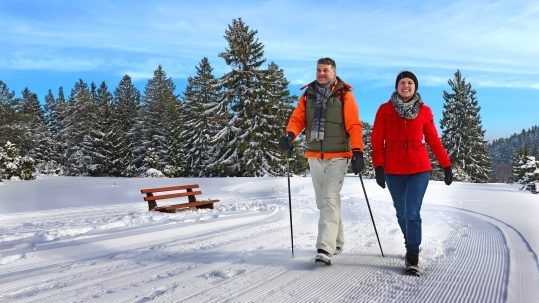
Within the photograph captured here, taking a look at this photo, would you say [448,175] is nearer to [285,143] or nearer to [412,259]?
[412,259]

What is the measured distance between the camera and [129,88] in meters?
55.2

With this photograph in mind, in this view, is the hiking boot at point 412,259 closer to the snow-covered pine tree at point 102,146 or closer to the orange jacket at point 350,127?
the orange jacket at point 350,127

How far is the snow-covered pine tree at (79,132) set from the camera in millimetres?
46138

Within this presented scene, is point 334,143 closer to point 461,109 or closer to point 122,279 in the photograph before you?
point 122,279

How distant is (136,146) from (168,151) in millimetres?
8860

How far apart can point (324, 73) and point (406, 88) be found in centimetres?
85

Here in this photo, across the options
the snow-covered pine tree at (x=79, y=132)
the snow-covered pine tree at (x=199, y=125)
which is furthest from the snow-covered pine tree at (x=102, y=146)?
the snow-covered pine tree at (x=199, y=125)

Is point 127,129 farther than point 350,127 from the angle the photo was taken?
Yes

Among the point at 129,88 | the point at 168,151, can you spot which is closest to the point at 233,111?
the point at 168,151

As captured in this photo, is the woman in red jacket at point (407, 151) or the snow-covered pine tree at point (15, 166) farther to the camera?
the snow-covered pine tree at point (15, 166)

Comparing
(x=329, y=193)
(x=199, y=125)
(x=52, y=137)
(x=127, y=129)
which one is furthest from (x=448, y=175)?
(x=52, y=137)

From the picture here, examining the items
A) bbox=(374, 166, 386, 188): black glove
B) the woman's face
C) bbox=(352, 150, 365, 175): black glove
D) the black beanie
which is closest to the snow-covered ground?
bbox=(374, 166, 386, 188): black glove

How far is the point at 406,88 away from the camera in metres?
4.02

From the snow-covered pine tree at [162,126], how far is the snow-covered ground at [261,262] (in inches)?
1253
